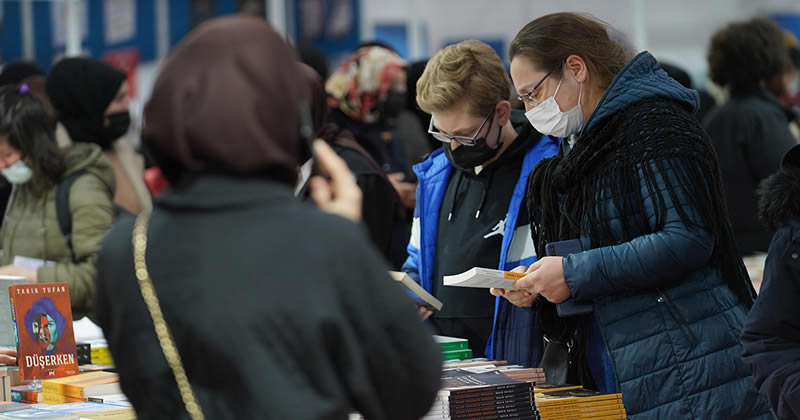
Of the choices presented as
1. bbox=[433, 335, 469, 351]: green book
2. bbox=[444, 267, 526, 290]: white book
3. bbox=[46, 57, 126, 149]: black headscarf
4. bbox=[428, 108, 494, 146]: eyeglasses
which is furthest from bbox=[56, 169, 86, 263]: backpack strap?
bbox=[444, 267, 526, 290]: white book

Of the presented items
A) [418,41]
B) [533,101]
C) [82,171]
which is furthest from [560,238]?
[418,41]

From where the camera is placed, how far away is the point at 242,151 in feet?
4.28

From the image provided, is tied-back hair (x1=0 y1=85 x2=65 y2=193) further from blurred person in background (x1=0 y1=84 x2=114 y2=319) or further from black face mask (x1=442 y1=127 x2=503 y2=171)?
black face mask (x1=442 y1=127 x2=503 y2=171)

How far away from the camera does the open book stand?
2.68 m

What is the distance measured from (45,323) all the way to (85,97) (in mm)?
1983

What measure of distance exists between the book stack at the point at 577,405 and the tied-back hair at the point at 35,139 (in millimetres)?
2395

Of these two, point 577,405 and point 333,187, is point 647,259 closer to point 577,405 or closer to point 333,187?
point 577,405

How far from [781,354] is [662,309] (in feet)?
0.99

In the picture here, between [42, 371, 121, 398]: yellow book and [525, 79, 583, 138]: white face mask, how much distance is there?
1337 mm

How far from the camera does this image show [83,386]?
8.14 ft

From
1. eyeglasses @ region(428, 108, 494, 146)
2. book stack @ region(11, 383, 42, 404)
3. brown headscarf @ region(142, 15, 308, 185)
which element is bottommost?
book stack @ region(11, 383, 42, 404)

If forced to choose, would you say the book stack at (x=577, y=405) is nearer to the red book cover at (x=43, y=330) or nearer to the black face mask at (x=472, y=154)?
the black face mask at (x=472, y=154)

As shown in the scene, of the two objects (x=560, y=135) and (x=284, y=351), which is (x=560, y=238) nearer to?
(x=560, y=135)

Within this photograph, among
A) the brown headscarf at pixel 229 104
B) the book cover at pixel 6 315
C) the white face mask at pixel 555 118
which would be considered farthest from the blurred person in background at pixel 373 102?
the brown headscarf at pixel 229 104
